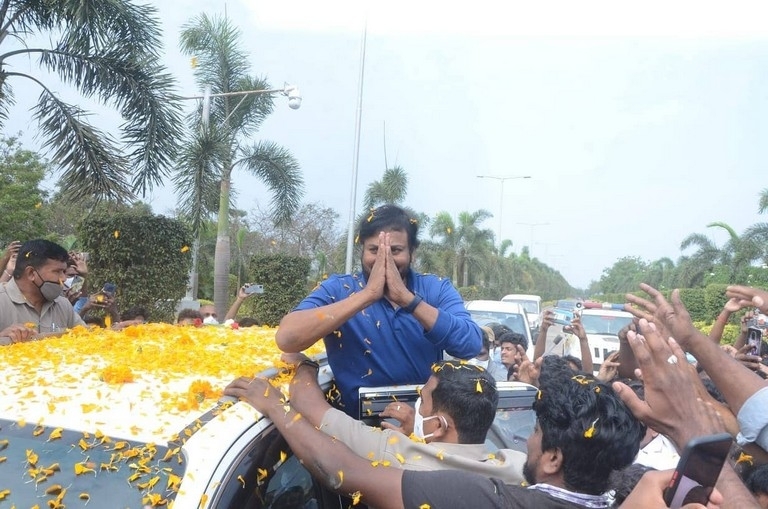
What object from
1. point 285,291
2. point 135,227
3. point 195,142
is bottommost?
point 285,291

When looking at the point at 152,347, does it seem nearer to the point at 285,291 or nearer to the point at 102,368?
the point at 102,368

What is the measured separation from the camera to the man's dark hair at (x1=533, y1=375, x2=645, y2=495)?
2.13 m

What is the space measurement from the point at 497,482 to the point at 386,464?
15.9 inches

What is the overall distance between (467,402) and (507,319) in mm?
10820

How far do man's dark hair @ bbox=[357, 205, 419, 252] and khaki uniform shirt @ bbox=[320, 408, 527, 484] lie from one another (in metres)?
0.96

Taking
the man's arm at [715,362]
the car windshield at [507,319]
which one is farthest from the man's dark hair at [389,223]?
the car windshield at [507,319]

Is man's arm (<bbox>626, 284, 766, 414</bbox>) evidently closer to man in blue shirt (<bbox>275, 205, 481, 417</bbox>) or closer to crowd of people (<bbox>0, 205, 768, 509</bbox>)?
crowd of people (<bbox>0, 205, 768, 509</bbox>)

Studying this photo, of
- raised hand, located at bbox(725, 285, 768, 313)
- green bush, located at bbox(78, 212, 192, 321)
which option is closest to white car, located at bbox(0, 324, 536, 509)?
raised hand, located at bbox(725, 285, 768, 313)

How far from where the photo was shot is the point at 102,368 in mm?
2629

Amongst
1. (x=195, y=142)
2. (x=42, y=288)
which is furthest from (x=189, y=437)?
(x=195, y=142)

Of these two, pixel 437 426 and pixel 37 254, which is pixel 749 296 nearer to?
pixel 437 426

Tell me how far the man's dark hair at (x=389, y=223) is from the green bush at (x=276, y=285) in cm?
1416

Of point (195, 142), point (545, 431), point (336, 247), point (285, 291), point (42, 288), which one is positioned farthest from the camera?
point (336, 247)

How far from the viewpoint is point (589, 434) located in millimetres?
2123
